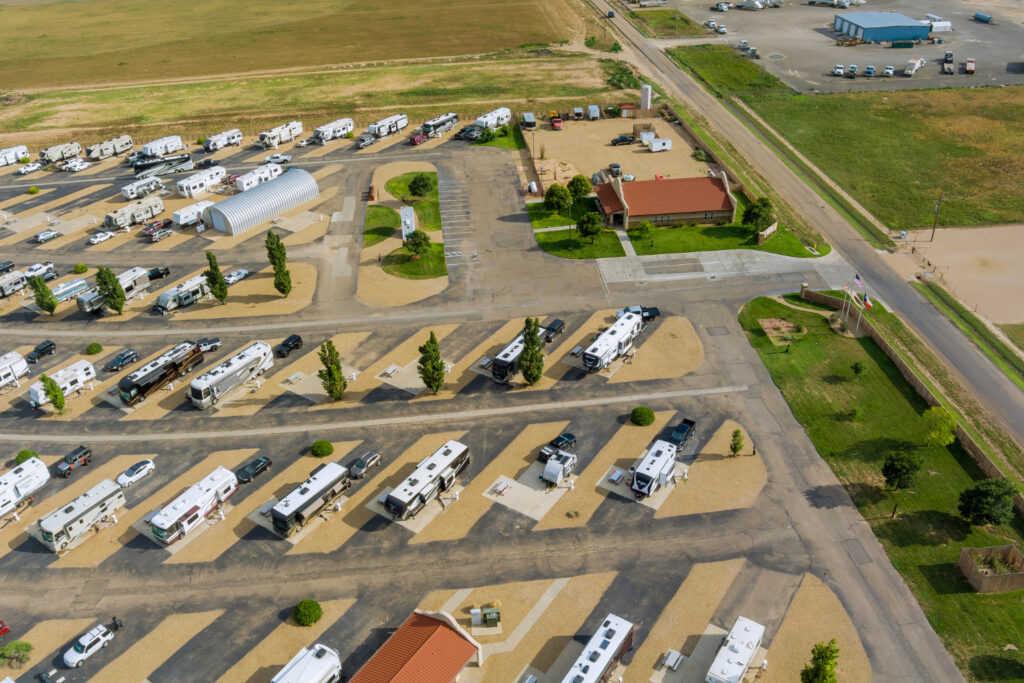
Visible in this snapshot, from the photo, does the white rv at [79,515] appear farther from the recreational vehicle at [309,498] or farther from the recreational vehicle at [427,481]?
the recreational vehicle at [427,481]

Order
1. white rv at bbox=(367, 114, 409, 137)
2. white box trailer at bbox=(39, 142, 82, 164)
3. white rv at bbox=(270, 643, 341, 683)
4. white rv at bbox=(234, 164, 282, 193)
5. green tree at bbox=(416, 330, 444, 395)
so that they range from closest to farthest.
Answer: white rv at bbox=(270, 643, 341, 683)
green tree at bbox=(416, 330, 444, 395)
white rv at bbox=(234, 164, 282, 193)
white box trailer at bbox=(39, 142, 82, 164)
white rv at bbox=(367, 114, 409, 137)

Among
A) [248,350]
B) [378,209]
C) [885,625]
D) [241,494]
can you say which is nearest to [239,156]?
[378,209]

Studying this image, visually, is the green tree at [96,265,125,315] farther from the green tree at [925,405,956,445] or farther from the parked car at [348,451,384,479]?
the green tree at [925,405,956,445]

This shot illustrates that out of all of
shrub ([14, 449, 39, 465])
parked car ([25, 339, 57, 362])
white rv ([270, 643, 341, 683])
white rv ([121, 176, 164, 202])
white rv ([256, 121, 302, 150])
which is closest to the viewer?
white rv ([270, 643, 341, 683])

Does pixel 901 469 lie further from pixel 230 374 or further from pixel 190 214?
pixel 190 214

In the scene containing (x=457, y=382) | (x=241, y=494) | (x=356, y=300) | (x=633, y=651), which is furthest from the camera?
(x=356, y=300)

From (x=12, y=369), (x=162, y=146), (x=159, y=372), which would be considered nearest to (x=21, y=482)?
(x=159, y=372)

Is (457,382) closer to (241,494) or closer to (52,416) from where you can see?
(241,494)

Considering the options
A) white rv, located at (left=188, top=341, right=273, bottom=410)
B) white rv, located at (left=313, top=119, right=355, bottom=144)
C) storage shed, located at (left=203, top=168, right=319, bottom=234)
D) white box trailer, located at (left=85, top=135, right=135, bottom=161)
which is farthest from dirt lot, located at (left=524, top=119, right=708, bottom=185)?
white box trailer, located at (left=85, top=135, right=135, bottom=161)
